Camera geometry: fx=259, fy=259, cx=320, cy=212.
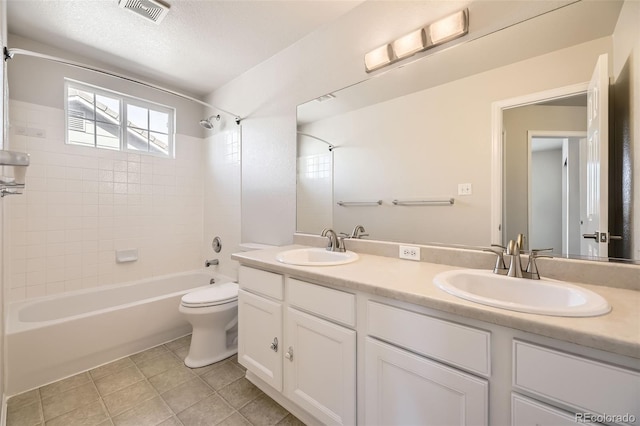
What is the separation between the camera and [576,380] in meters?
0.65

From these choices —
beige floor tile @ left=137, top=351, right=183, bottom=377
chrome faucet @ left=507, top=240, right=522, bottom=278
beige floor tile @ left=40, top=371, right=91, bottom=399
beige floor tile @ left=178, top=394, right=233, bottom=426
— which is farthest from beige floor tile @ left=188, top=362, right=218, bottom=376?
chrome faucet @ left=507, top=240, right=522, bottom=278

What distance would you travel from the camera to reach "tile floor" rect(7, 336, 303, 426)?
56.0 inches

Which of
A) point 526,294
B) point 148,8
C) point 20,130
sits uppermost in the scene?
point 148,8

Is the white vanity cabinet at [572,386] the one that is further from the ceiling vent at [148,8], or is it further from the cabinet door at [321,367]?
the ceiling vent at [148,8]

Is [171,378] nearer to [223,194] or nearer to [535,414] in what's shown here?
[223,194]

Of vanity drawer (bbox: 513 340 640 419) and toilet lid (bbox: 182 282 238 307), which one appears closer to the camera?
vanity drawer (bbox: 513 340 640 419)

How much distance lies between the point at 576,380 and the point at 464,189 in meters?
0.87

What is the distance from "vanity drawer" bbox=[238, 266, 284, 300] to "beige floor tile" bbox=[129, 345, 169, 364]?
3.76 feet

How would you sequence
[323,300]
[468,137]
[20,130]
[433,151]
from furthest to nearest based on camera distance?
[20,130]
[433,151]
[468,137]
[323,300]

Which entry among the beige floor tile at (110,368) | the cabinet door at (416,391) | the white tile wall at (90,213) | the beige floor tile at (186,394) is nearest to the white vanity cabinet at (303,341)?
the cabinet door at (416,391)

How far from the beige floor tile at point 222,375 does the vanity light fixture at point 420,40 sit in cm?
226

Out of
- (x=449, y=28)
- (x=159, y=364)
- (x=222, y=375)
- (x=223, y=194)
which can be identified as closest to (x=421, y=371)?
(x=222, y=375)

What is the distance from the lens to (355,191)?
5.94 feet

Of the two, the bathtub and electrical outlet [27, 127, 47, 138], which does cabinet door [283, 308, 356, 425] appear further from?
electrical outlet [27, 127, 47, 138]
